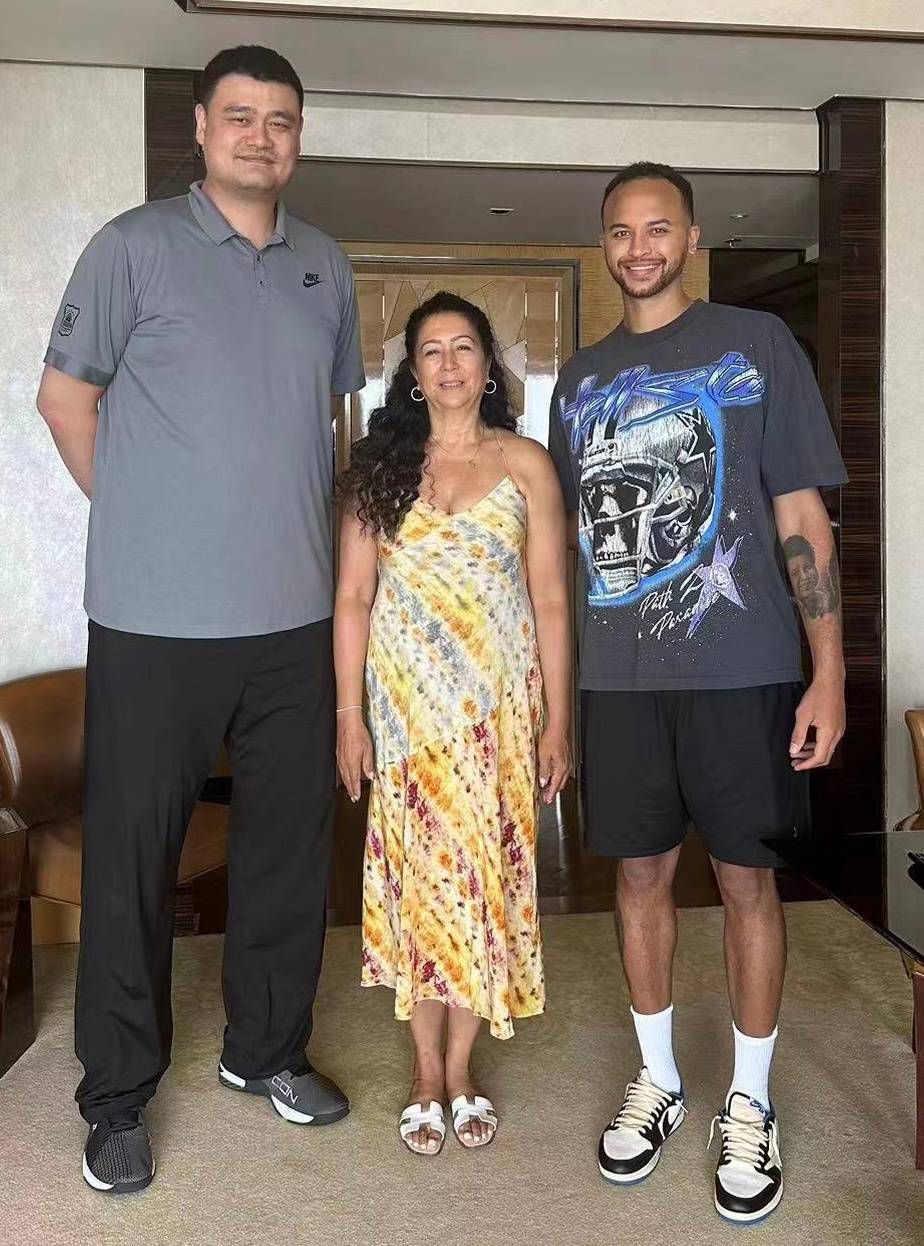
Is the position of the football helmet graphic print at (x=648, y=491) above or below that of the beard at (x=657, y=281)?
below

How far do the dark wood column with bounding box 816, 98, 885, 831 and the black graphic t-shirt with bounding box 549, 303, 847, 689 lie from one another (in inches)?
72.0

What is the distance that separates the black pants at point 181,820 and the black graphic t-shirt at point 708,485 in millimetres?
620

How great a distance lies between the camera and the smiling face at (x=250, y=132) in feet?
7.18

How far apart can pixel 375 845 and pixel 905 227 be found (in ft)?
8.99

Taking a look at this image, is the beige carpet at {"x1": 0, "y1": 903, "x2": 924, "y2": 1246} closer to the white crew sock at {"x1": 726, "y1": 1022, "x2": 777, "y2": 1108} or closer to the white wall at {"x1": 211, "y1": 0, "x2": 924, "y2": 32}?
the white crew sock at {"x1": 726, "y1": 1022, "x2": 777, "y2": 1108}

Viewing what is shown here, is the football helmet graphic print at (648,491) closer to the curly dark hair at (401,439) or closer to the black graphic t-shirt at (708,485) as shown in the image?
the black graphic t-shirt at (708,485)

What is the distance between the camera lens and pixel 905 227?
3906mm

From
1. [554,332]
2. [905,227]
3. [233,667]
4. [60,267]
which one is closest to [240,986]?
[233,667]

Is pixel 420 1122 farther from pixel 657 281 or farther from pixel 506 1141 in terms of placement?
pixel 657 281

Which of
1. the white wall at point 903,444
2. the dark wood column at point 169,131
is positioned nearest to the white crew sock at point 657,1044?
the white wall at point 903,444

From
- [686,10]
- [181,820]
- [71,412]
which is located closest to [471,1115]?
[181,820]

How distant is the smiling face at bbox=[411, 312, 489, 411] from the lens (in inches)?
91.7

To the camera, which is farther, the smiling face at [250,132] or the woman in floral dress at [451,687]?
the woman in floral dress at [451,687]

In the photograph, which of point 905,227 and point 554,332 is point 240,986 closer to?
point 905,227
